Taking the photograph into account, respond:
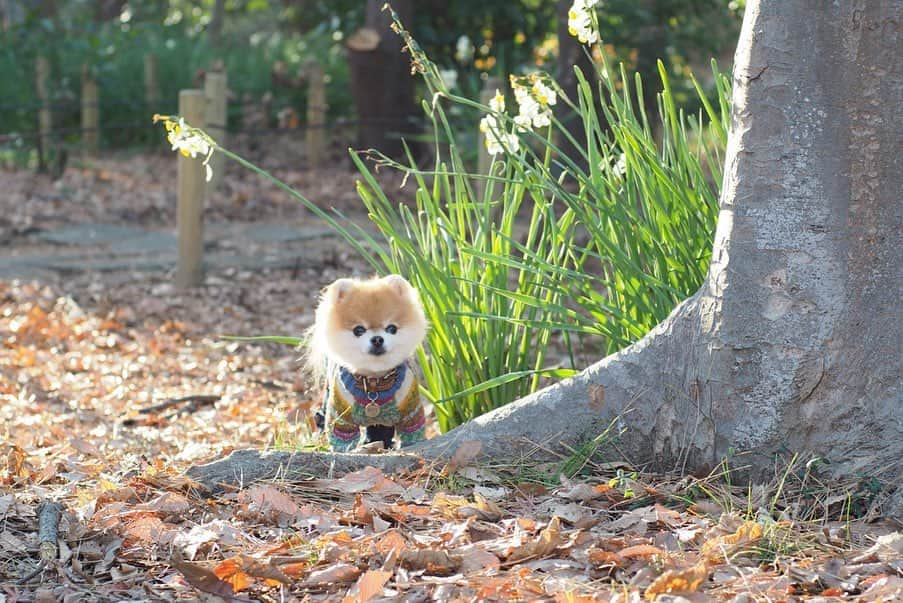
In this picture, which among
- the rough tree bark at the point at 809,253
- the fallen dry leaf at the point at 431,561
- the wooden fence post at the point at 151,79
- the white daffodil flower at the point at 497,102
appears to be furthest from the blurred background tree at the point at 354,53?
the fallen dry leaf at the point at 431,561

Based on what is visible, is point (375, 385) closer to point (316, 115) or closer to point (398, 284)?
point (398, 284)

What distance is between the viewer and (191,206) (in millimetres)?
6875

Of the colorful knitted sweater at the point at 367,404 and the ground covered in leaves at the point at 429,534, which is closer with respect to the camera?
the ground covered in leaves at the point at 429,534

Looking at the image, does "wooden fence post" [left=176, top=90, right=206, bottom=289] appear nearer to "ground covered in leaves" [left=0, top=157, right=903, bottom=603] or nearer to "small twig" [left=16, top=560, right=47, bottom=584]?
"ground covered in leaves" [left=0, top=157, right=903, bottom=603]

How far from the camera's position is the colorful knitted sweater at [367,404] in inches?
141

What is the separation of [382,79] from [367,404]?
24.5 ft

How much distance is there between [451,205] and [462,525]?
1.40 meters

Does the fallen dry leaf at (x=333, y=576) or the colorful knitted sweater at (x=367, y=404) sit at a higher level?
the colorful knitted sweater at (x=367, y=404)

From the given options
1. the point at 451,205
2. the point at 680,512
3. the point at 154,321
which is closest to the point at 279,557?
the point at 680,512

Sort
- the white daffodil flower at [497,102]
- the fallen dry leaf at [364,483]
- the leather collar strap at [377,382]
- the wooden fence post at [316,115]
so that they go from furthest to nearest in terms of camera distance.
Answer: the wooden fence post at [316,115], the white daffodil flower at [497,102], the leather collar strap at [377,382], the fallen dry leaf at [364,483]

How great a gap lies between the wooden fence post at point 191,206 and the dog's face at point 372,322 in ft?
11.4

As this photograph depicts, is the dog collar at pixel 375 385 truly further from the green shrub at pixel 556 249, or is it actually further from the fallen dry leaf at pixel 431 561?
the fallen dry leaf at pixel 431 561

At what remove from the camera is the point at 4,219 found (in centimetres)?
851

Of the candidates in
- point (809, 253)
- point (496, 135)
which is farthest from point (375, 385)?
point (809, 253)
